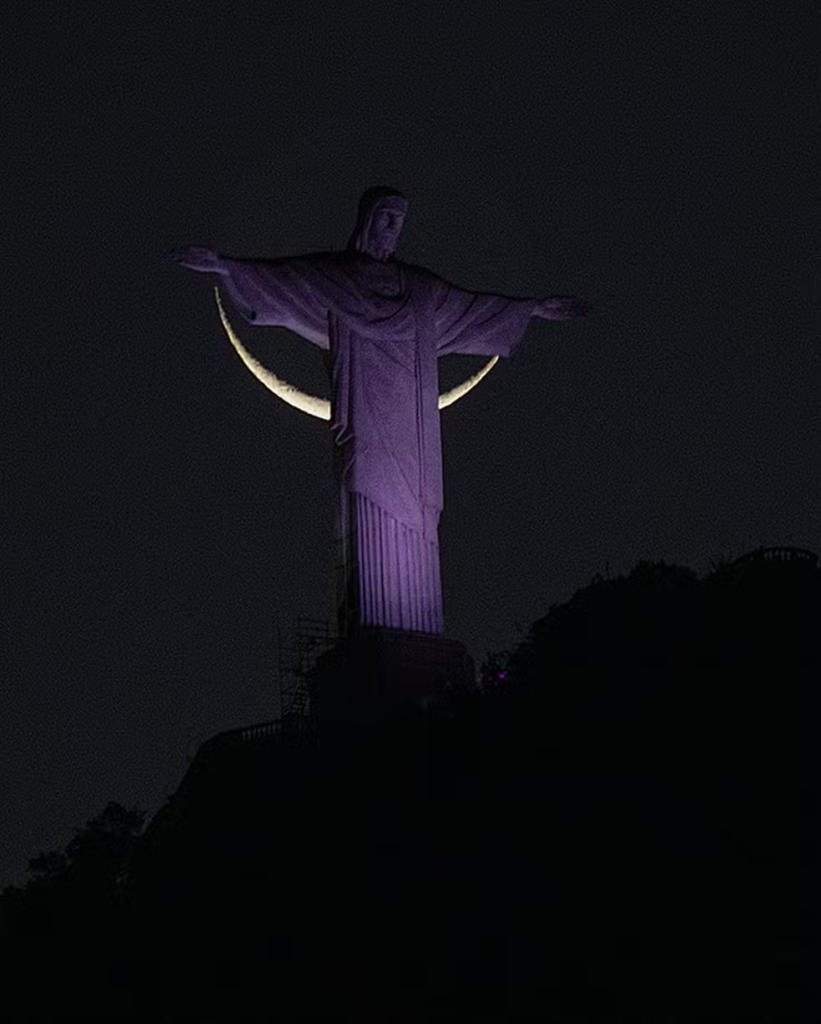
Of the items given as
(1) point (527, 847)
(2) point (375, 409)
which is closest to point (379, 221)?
(2) point (375, 409)

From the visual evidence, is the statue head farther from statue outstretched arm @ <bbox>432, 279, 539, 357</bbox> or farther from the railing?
the railing

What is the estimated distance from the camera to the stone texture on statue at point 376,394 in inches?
893

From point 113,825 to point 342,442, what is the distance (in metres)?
10.6

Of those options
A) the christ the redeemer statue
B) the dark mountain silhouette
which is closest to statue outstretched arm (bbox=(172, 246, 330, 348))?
the christ the redeemer statue

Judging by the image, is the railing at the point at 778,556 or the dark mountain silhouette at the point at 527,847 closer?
the dark mountain silhouette at the point at 527,847

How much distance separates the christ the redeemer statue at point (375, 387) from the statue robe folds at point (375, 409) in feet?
0.04

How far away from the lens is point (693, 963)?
14.6 meters

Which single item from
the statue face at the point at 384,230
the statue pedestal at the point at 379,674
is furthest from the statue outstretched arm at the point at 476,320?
the statue pedestal at the point at 379,674

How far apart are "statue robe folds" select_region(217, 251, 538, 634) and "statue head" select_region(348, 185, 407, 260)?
195mm

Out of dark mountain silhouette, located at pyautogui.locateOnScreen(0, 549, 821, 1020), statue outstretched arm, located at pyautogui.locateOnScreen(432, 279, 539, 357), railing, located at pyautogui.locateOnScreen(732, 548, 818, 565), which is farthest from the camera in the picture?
statue outstretched arm, located at pyautogui.locateOnScreen(432, 279, 539, 357)

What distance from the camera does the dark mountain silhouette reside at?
591 inches

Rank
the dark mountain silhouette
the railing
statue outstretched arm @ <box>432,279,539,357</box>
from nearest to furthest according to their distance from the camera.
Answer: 1. the dark mountain silhouette
2. the railing
3. statue outstretched arm @ <box>432,279,539,357</box>

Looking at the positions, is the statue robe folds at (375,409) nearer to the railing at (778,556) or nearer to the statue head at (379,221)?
the statue head at (379,221)

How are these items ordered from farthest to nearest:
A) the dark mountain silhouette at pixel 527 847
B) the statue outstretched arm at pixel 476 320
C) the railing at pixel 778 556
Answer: the statue outstretched arm at pixel 476 320, the railing at pixel 778 556, the dark mountain silhouette at pixel 527 847
